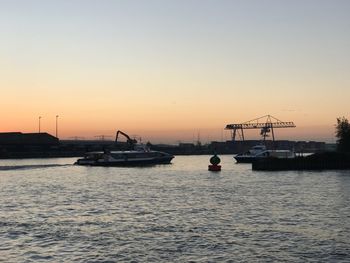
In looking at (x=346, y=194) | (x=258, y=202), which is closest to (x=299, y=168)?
(x=346, y=194)

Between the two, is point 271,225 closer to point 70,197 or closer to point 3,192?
point 70,197

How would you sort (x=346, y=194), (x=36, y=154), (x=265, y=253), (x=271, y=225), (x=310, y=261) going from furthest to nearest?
(x=36, y=154), (x=346, y=194), (x=271, y=225), (x=265, y=253), (x=310, y=261)

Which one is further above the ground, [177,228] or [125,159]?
[125,159]

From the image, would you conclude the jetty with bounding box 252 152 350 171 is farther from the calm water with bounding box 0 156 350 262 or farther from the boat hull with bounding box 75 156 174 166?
the calm water with bounding box 0 156 350 262

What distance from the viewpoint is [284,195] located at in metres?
42.7

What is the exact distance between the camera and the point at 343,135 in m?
100

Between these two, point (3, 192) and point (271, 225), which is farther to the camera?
point (3, 192)

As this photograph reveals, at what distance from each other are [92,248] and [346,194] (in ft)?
90.3

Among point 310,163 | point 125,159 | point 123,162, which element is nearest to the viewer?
point 310,163

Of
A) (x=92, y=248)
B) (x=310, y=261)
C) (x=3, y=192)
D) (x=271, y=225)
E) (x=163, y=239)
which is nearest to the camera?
(x=310, y=261)

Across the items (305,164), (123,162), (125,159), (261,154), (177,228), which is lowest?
(177,228)

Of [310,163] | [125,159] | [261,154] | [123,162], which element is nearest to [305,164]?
[310,163]

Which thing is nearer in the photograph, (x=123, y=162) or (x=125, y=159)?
(x=123, y=162)

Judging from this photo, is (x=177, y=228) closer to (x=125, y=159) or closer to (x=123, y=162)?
(x=123, y=162)
